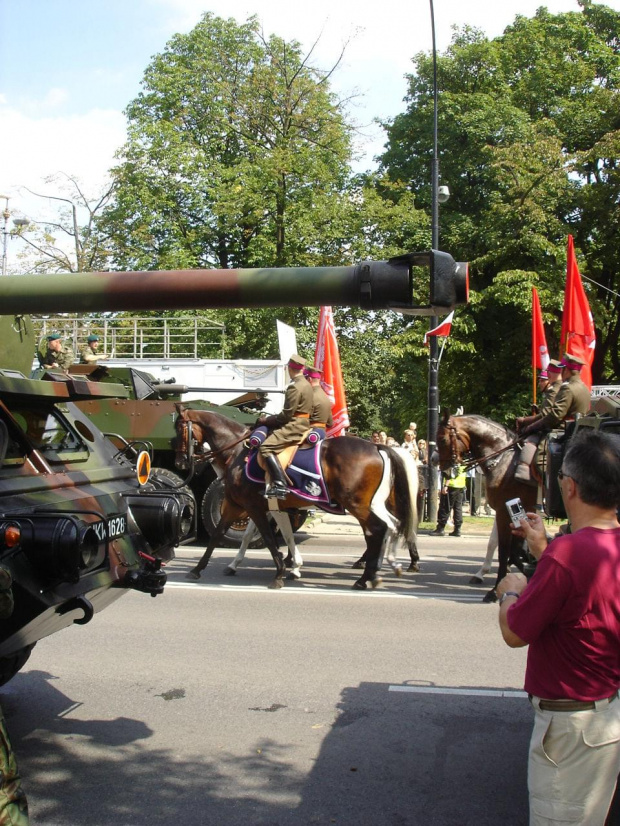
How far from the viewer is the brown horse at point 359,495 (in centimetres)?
1023

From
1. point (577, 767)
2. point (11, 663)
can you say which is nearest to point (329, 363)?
point (11, 663)

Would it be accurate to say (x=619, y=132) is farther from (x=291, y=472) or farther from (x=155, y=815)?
(x=155, y=815)

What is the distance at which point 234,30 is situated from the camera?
103ft

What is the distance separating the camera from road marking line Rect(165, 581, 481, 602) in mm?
9602

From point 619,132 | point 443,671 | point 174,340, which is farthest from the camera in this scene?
point 174,340

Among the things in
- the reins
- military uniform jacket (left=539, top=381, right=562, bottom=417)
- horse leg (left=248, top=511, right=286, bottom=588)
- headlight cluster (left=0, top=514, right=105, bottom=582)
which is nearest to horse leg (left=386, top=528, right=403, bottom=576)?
the reins

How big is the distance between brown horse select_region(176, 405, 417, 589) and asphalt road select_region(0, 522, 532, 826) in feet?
3.60

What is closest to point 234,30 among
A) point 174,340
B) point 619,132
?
point 174,340

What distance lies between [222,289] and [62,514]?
4.37 ft

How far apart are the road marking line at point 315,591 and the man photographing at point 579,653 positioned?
20.9 ft

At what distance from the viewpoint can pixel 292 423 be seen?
10344 mm

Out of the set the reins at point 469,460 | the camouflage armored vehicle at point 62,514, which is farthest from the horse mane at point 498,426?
the camouflage armored vehicle at point 62,514

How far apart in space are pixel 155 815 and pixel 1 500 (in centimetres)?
170

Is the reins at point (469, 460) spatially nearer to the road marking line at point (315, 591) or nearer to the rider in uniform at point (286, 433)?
the road marking line at point (315, 591)
